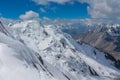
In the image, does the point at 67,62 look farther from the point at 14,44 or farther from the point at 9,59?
the point at 9,59

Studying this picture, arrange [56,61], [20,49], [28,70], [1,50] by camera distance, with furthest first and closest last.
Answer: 1. [56,61]
2. [20,49]
3. [1,50]
4. [28,70]

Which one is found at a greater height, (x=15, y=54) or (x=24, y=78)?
(x=15, y=54)

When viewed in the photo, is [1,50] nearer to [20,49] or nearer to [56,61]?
[20,49]

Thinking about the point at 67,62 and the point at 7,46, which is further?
the point at 67,62

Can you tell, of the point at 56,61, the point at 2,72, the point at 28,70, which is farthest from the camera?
the point at 56,61

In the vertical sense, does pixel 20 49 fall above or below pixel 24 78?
above

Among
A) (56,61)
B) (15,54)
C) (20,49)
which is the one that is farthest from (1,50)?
(56,61)

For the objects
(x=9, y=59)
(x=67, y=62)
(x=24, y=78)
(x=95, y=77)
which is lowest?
(x=95, y=77)

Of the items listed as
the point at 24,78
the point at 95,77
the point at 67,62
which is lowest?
the point at 95,77

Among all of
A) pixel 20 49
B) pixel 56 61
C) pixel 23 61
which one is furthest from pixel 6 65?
pixel 56 61

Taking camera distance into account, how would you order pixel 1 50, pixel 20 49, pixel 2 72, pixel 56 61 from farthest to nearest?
pixel 56 61, pixel 20 49, pixel 1 50, pixel 2 72
